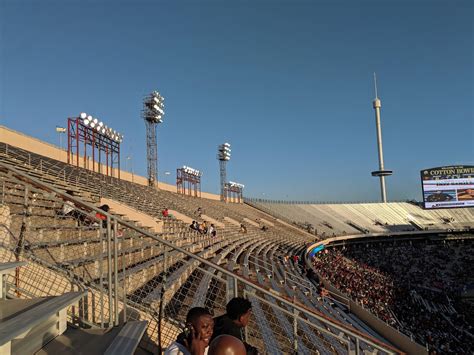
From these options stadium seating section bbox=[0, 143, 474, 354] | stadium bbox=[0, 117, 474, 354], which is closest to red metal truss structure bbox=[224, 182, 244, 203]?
stadium bbox=[0, 117, 474, 354]

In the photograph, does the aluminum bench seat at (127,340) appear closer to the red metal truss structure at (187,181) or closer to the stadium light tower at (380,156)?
the red metal truss structure at (187,181)

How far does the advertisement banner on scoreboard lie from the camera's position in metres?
41.2

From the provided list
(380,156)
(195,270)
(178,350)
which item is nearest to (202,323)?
(178,350)

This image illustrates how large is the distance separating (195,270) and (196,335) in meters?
6.11

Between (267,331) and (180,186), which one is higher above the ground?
(180,186)

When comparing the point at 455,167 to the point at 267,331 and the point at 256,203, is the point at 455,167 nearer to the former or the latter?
the point at 256,203

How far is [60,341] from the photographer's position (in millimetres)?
2639

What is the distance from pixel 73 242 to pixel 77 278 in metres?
Answer: 1.22

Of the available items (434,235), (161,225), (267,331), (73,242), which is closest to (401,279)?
(434,235)

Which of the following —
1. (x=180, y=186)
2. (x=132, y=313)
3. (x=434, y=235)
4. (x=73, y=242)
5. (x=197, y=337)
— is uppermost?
(x=180, y=186)

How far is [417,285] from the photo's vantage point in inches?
→ 1144

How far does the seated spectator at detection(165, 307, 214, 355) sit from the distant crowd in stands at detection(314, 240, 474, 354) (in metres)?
14.8

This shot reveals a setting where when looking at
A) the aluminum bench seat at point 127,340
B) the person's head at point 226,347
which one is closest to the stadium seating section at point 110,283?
the aluminum bench seat at point 127,340

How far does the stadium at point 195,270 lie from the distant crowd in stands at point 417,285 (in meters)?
0.16
